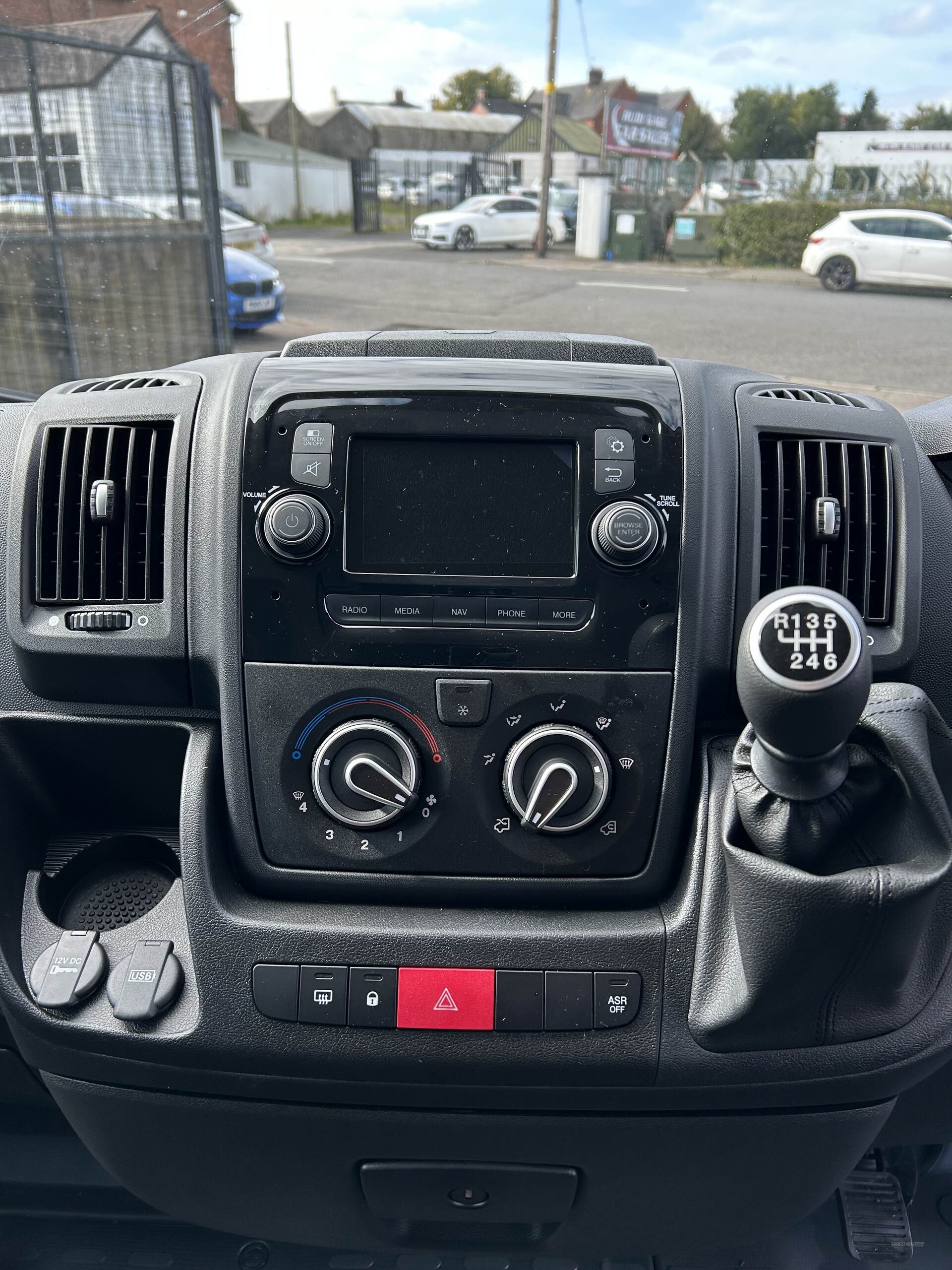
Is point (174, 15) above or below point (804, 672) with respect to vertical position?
above

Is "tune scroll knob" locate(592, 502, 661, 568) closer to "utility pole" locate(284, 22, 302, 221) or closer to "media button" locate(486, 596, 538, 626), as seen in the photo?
"media button" locate(486, 596, 538, 626)

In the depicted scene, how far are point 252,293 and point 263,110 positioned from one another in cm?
189

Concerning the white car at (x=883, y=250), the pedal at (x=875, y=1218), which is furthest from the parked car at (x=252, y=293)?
the pedal at (x=875, y=1218)

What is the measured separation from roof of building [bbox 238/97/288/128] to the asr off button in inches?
71.7

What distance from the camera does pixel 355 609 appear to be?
4.31ft

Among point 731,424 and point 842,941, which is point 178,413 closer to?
→ point 731,424

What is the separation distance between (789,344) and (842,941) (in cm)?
193

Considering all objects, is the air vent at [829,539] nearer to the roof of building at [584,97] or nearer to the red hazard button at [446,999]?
the red hazard button at [446,999]

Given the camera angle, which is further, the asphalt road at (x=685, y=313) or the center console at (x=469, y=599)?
the asphalt road at (x=685, y=313)

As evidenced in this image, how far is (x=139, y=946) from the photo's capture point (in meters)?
1.39

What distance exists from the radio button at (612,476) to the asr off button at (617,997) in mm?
632

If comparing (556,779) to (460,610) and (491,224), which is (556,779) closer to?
(460,610)

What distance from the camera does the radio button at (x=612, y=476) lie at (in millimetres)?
1300

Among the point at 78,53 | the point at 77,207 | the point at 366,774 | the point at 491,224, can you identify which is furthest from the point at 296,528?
the point at 77,207
